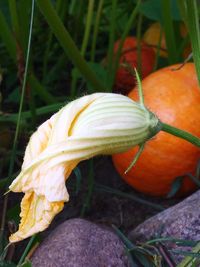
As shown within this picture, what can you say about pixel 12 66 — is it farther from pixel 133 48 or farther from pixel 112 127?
pixel 112 127

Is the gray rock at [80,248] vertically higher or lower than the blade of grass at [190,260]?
lower

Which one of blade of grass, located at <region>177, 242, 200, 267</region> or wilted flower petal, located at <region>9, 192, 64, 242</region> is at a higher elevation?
wilted flower petal, located at <region>9, 192, 64, 242</region>

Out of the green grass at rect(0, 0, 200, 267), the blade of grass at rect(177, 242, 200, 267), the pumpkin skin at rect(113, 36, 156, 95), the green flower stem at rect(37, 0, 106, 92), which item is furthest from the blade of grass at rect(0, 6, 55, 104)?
the blade of grass at rect(177, 242, 200, 267)

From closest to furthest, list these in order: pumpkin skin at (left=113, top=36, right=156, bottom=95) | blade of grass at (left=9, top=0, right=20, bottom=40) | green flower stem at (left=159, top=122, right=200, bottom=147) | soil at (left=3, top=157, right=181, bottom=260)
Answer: green flower stem at (left=159, top=122, right=200, bottom=147)
blade of grass at (left=9, top=0, right=20, bottom=40)
soil at (left=3, top=157, right=181, bottom=260)
pumpkin skin at (left=113, top=36, right=156, bottom=95)

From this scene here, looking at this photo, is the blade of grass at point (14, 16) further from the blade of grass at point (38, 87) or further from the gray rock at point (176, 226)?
the gray rock at point (176, 226)

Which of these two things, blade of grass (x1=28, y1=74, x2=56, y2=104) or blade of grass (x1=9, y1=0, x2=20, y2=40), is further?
blade of grass (x1=28, y1=74, x2=56, y2=104)

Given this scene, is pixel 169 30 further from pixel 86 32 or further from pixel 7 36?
pixel 7 36

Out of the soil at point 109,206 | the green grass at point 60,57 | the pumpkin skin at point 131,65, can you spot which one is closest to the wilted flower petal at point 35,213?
the green grass at point 60,57

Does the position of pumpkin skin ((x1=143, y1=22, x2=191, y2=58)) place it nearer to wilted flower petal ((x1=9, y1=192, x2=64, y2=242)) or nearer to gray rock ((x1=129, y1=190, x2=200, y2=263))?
gray rock ((x1=129, y1=190, x2=200, y2=263))
